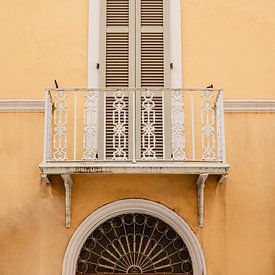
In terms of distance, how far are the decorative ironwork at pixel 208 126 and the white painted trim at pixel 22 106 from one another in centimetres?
215

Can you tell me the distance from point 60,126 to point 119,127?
32.1 inches

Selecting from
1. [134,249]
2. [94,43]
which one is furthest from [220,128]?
[94,43]

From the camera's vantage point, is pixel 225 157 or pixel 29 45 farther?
pixel 29 45

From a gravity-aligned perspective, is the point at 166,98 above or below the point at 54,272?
above

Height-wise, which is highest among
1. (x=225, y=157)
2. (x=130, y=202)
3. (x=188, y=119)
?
(x=188, y=119)

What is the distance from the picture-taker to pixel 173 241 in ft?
30.0

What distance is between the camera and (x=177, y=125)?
918cm

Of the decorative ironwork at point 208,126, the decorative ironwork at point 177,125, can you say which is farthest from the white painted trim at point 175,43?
the decorative ironwork at point 208,126

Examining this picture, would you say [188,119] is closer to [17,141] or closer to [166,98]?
A: [166,98]

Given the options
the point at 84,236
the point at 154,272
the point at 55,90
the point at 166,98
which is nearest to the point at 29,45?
the point at 55,90

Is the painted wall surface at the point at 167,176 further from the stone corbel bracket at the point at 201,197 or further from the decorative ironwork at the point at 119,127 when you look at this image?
the decorative ironwork at the point at 119,127

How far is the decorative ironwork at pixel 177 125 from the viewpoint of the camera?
9031 millimetres

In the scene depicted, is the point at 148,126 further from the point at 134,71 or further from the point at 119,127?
the point at 134,71

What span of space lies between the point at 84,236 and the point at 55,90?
6.23 feet
